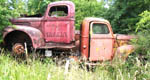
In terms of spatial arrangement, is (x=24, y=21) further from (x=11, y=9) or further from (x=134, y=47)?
(x=134, y=47)

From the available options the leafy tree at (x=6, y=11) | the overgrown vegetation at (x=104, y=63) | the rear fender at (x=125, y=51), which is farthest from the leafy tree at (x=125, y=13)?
the leafy tree at (x=6, y=11)

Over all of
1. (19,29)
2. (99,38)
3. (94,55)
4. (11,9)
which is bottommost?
(94,55)

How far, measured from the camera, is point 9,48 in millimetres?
5254

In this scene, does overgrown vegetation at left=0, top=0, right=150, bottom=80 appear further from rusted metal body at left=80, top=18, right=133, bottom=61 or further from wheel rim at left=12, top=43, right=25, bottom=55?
rusted metal body at left=80, top=18, right=133, bottom=61

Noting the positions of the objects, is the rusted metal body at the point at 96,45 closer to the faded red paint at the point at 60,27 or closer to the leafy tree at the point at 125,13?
the faded red paint at the point at 60,27

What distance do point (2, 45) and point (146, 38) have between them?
449cm

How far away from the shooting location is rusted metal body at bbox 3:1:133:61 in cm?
491

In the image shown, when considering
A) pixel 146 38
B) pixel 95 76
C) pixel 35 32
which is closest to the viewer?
pixel 95 76

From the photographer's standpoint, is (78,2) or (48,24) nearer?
(48,24)

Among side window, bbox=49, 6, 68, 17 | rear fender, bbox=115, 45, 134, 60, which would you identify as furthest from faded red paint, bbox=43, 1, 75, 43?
rear fender, bbox=115, 45, 134, 60

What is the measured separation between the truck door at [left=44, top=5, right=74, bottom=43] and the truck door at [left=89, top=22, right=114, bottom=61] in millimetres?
726

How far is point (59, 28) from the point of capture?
502cm

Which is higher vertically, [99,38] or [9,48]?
[99,38]

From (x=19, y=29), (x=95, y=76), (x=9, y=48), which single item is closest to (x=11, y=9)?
(x=19, y=29)
